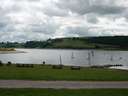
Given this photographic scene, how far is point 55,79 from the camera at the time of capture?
88.1 feet
